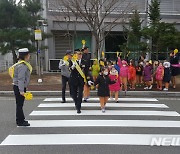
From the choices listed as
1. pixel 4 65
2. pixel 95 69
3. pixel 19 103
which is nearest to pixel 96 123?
pixel 19 103

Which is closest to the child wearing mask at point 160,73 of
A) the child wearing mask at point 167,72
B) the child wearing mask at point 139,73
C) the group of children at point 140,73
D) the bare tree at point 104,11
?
the group of children at point 140,73

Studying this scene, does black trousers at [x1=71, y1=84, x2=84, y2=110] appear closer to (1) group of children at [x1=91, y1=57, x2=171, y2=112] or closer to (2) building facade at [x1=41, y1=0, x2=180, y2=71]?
(1) group of children at [x1=91, y1=57, x2=171, y2=112]

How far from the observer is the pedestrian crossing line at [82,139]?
5406 mm

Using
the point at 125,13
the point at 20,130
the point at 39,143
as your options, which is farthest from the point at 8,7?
the point at 39,143

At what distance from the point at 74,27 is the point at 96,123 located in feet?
51.3

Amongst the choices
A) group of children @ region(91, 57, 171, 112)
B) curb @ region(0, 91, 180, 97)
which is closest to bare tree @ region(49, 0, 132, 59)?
group of children @ region(91, 57, 171, 112)

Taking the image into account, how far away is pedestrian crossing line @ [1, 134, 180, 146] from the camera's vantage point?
17.7ft

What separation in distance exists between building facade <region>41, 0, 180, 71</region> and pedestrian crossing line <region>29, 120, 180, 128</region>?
1477cm

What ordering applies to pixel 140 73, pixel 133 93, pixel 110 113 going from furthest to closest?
pixel 140 73
pixel 133 93
pixel 110 113

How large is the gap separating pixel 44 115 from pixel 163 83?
7072 millimetres

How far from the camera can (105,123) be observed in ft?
22.5

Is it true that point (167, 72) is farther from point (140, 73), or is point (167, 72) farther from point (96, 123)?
point (96, 123)

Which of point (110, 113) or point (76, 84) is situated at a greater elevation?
point (76, 84)

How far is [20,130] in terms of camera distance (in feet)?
20.6
